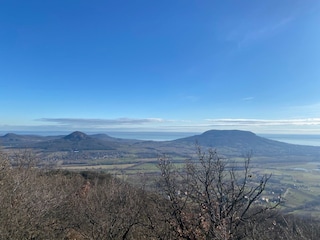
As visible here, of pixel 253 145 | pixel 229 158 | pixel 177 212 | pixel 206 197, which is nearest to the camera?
pixel 206 197

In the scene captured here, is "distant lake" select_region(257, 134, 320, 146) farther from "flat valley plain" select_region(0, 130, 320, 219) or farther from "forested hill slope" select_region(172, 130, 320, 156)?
"flat valley plain" select_region(0, 130, 320, 219)

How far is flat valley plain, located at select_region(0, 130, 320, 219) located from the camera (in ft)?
82.2

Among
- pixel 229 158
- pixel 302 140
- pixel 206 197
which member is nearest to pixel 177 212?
pixel 206 197

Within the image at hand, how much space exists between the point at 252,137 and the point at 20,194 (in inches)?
4021

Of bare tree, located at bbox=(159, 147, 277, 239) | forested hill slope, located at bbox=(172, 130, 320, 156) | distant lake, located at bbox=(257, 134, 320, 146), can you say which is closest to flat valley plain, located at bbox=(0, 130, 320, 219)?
forested hill slope, located at bbox=(172, 130, 320, 156)

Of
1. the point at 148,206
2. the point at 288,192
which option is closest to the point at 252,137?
the point at 288,192

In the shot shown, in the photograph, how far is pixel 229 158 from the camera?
1614 centimetres

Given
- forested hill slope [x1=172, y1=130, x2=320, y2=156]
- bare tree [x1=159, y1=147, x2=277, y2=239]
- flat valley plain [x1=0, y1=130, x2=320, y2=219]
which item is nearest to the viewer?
bare tree [x1=159, y1=147, x2=277, y2=239]

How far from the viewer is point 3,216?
24.7ft

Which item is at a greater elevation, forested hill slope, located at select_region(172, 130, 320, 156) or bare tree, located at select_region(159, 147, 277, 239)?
bare tree, located at select_region(159, 147, 277, 239)

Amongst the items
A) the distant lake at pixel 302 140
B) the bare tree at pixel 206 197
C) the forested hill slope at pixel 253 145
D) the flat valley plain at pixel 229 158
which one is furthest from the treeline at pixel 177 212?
the distant lake at pixel 302 140

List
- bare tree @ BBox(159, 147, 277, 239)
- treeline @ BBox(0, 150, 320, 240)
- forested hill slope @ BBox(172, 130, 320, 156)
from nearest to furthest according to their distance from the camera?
1. treeline @ BBox(0, 150, 320, 240)
2. bare tree @ BBox(159, 147, 277, 239)
3. forested hill slope @ BBox(172, 130, 320, 156)

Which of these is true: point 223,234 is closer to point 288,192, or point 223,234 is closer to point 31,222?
point 31,222

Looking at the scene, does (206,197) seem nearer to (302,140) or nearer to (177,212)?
(177,212)
